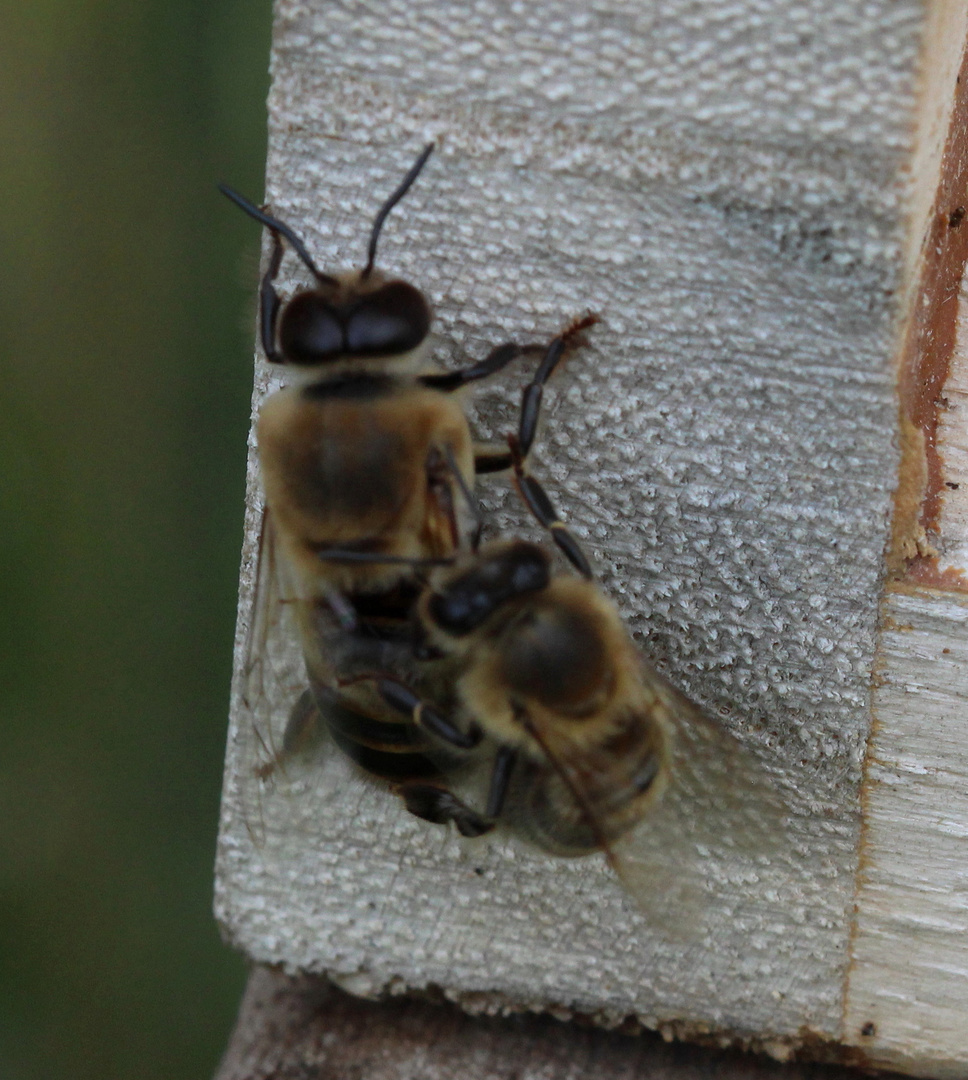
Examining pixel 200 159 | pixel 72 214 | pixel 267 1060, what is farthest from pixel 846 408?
pixel 200 159

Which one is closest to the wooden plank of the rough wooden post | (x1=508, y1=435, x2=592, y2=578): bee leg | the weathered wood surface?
the rough wooden post

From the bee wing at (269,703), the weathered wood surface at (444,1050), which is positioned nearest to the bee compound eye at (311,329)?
the bee wing at (269,703)

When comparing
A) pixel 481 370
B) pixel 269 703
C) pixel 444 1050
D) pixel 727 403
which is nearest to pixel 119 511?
pixel 269 703

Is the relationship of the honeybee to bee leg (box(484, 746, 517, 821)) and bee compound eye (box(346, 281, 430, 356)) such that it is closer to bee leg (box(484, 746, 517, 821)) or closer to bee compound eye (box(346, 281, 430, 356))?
bee leg (box(484, 746, 517, 821))

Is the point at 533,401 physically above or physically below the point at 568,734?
above

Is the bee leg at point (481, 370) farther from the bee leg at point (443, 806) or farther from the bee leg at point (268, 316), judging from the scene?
the bee leg at point (443, 806)

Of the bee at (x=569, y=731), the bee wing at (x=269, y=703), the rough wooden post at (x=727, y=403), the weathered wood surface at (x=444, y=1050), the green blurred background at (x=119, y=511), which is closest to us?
the rough wooden post at (x=727, y=403)

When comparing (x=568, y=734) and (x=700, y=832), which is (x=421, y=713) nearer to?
(x=568, y=734)
